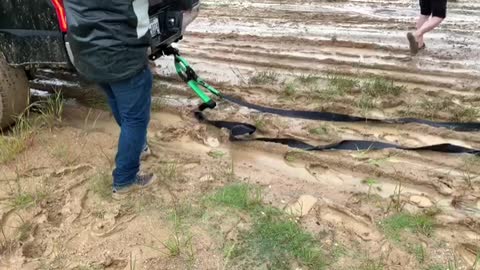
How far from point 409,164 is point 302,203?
90 cm

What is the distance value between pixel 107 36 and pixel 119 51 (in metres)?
0.09

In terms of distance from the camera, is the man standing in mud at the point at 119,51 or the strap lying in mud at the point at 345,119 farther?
the strap lying in mud at the point at 345,119

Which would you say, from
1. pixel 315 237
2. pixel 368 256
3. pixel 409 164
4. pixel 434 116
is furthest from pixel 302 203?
pixel 434 116

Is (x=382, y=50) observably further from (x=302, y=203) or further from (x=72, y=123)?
(x=72, y=123)

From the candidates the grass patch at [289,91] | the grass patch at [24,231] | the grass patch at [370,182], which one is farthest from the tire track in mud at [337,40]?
the grass patch at [24,231]

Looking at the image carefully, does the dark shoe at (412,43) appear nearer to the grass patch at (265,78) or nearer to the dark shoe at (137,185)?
the grass patch at (265,78)

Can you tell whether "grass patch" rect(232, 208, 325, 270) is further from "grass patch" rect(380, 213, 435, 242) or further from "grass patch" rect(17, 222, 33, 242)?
"grass patch" rect(17, 222, 33, 242)

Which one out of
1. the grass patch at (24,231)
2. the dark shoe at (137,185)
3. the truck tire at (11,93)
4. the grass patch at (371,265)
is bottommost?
the grass patch at (371,265)

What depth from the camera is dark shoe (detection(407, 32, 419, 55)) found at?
4.99 meters

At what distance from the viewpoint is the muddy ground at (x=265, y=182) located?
7.96 ft

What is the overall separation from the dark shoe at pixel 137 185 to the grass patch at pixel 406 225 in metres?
1.40

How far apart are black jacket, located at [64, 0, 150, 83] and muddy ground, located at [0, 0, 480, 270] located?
81 cm

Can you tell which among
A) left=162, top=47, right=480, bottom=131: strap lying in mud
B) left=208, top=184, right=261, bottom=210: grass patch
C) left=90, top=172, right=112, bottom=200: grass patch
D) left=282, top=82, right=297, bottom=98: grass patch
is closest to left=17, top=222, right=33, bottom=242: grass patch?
left=90, top=172, right=112, bottom=200: grass patch

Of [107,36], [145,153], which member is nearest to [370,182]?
[145,153]
